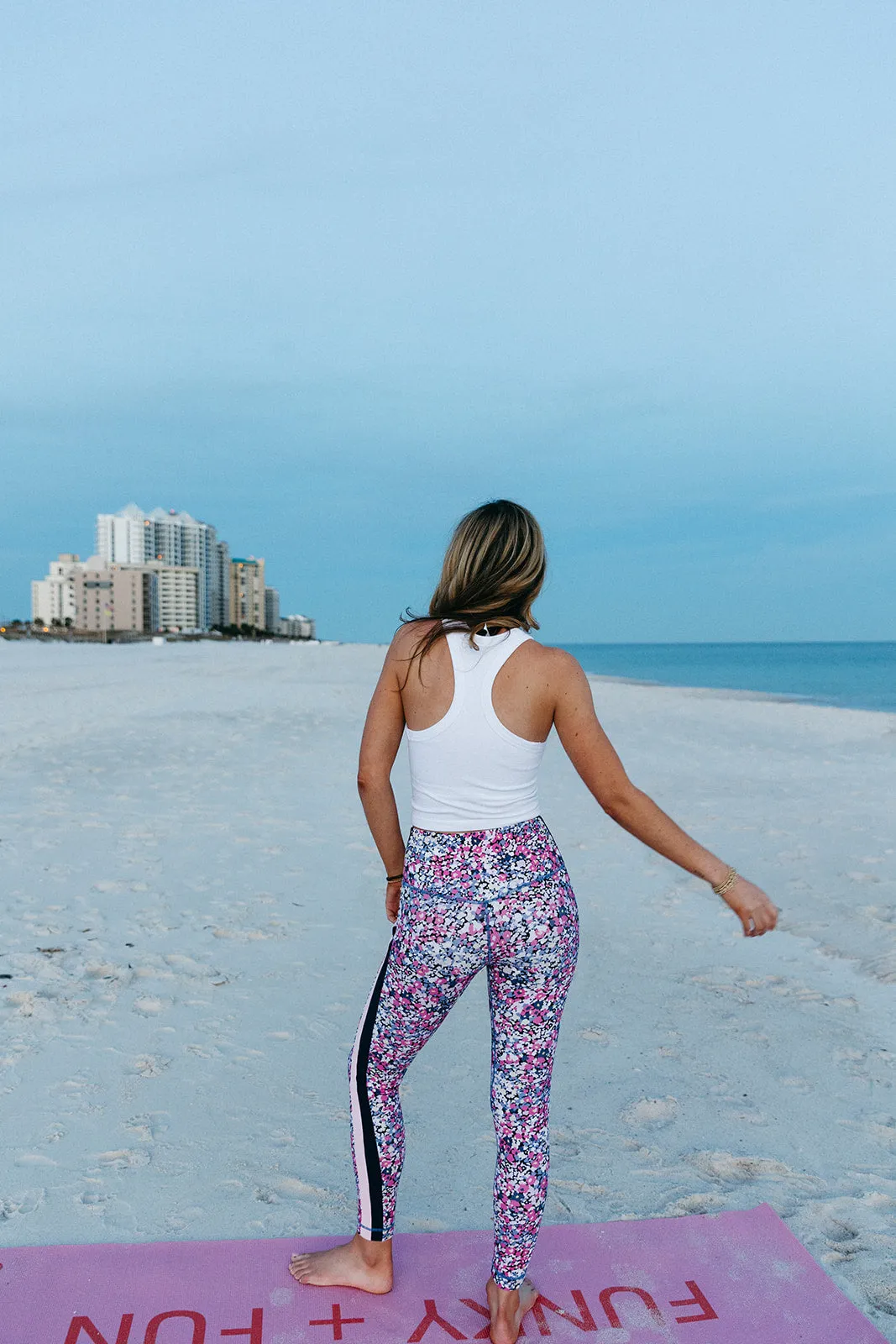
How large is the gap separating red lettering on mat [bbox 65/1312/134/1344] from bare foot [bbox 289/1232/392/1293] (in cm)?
42

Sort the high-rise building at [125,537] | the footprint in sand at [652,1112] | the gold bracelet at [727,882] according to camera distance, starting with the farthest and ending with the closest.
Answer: the high-rise building at [125,537] < the footprint in sand at [652,1112] < the gold bracelet at [727,882]

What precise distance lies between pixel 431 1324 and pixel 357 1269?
0.23 m

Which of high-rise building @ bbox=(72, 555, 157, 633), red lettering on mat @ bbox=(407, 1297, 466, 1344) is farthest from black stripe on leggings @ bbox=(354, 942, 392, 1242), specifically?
high-rise building @ bbox=(72, 555, 157, 633)

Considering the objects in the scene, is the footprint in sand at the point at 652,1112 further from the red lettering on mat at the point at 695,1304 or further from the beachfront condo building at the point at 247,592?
the beachfront condo building at the point at 247,592

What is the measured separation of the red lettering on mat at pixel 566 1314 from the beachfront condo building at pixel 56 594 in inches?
4633

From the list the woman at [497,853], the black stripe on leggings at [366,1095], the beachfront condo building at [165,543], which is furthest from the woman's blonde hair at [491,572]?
the beachfront condo building at [165,543]

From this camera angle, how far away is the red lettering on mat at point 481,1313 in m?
2.33

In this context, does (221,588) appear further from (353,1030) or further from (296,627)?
(353,1030)

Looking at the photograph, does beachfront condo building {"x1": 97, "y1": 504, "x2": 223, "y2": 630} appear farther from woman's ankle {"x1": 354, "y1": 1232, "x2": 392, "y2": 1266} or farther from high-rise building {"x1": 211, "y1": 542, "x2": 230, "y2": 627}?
woman's ankle {"x1": 354, "y1": 1232, "x2": 392, "y2": 1266}

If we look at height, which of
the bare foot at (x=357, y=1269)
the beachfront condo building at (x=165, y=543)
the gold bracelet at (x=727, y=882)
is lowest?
the bare foot at (x=357, y=1269)

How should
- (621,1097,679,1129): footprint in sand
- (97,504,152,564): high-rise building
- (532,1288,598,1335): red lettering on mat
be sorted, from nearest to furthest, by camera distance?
(532,1288,598,1335): red lettering on mat
(621,1097,679,1129): footprint in sand
(97,504,152,564): high-rise building

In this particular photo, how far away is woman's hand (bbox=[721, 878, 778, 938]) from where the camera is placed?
2227 mm

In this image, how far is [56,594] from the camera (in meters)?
120

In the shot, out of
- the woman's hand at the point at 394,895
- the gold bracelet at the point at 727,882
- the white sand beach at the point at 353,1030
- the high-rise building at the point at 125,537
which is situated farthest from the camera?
the high-rise building at the point at 125,537
